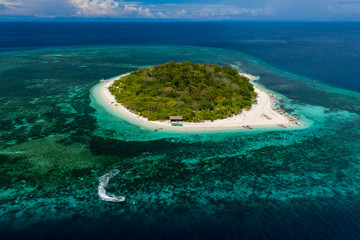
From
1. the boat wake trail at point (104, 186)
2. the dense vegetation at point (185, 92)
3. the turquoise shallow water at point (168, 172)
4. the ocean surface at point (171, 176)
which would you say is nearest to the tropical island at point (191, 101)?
the dense vegetation at point (185, 92)

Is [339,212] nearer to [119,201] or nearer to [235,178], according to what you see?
[235,178]

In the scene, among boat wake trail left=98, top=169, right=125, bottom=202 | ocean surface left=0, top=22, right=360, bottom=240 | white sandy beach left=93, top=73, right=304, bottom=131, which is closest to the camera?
ocean surface left=0, top=22, right=360, bottom=240

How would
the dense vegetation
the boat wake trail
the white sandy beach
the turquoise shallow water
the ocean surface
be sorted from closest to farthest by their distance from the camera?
1. the ocean surface
2. the turquoise shallow water
3. the boat wake trail
4. the white sandy beach
5. the dense vegetation

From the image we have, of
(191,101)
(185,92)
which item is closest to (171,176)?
(191,101)

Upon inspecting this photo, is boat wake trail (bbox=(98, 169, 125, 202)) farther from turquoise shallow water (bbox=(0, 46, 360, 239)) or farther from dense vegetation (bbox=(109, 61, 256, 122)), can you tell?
dense vegetation (bbox=(109, 61, 256, 122))

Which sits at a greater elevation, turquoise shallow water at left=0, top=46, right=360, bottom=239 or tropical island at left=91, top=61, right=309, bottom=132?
tropical island at left=91, top=61, right=309, bottom=132

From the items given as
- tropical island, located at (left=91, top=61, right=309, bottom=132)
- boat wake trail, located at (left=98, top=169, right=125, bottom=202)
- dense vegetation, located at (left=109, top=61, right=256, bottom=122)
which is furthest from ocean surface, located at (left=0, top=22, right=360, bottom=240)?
dense vegetation, located at (left=109, top=61, right=256, bottom=122)

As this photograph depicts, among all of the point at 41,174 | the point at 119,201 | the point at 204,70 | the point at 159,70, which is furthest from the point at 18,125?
the point at 204,70
